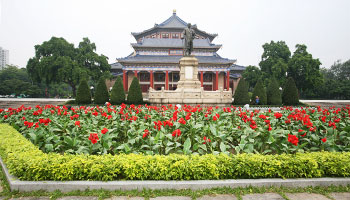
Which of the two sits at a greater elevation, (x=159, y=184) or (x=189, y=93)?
(x=189, y=93)

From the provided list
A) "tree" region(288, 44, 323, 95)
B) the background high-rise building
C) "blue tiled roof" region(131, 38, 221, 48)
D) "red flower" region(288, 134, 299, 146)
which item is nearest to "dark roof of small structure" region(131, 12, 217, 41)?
"blue tiled roof" region(131, 38, 221, 48)

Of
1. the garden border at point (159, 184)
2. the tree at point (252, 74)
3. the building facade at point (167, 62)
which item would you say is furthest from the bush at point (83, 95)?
the tree at point (252, 74)

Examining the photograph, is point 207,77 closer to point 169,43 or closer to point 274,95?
point 169,43

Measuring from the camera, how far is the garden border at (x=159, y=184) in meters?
3.02

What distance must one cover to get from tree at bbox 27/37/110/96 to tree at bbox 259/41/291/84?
28242 millimetres

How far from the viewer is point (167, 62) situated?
111 feet

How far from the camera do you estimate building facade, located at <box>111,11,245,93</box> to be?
113 ft

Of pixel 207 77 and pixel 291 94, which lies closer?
pixel 291 94

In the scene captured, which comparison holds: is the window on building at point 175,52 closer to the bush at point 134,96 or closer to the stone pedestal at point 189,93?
the bush at point 134,96

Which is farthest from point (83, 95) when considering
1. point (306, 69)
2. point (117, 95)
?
point (306, 69)

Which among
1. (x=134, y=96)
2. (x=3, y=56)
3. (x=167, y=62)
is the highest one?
(x=3, y=56)

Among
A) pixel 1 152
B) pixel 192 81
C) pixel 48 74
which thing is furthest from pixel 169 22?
pixel 1 152

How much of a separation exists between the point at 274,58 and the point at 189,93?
2500cm

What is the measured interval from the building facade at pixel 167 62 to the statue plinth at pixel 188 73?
17.6 metres
